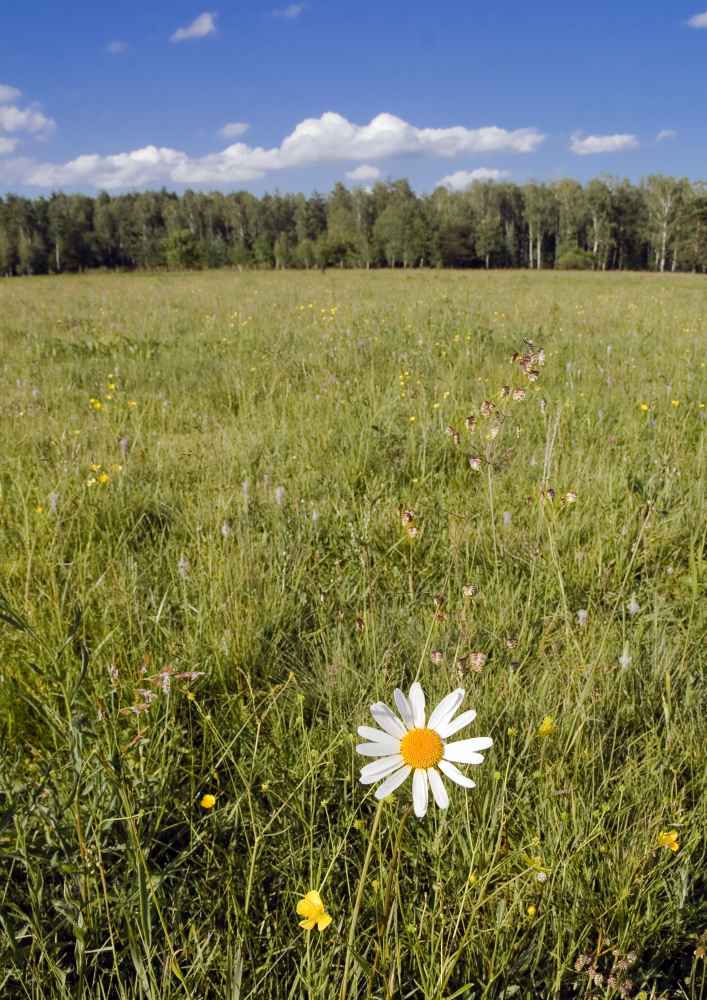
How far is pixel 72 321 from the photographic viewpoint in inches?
374

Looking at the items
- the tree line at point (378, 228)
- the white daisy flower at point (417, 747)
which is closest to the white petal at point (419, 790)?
the white daisy flower at point (417, 747)

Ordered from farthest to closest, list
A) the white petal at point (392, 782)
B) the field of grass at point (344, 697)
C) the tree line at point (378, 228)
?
the tree line at point (378, 228)
the field of grass at point (344, 697)
the white petal at point (392, 782)

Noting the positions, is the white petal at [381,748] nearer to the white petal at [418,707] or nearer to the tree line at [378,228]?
the white petal at [418,707]

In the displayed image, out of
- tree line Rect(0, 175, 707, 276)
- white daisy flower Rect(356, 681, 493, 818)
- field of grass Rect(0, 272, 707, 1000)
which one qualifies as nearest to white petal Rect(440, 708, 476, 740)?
white daisy flower Rect(356, 681, 493, 818)

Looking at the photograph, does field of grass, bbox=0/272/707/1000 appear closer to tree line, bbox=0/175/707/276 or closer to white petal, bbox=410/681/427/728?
white petal, bbox=410/681/427/728

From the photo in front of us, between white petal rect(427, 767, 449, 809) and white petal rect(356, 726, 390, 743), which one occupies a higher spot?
white petal rect(356, 726, 390, 743)

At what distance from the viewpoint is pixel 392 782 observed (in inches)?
29.2

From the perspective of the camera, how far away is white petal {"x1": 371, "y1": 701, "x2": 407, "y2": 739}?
76 centimetres

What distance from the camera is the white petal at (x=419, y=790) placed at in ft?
2.42

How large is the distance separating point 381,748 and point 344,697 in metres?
0.97

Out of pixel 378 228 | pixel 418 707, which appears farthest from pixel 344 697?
pixel 378 228

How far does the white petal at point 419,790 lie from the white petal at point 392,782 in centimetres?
1

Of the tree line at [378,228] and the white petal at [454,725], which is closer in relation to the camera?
the white petal at [454,725]

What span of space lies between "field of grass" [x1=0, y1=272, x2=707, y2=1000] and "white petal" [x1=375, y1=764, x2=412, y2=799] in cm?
4
